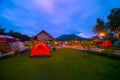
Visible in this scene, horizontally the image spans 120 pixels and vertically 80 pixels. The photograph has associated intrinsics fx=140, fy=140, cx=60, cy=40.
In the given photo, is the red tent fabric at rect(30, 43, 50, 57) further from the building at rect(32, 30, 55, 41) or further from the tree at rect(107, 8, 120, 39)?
the tree at rect(107, 8, 120, 39)

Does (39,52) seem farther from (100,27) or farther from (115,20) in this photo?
(100,27)

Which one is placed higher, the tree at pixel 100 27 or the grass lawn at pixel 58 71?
the tree at pixel 100 27

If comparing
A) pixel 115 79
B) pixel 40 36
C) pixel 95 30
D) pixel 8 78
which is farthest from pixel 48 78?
pixel 95 30

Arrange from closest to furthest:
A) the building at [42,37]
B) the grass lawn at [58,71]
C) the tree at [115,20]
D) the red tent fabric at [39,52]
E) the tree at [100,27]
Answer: the grass lawn at [58,71] < the red tent fabric at [39,52] < the building at [42,37] < the tree at [115,20] < the tree at [100,27]

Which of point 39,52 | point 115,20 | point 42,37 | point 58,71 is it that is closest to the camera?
point 58,71

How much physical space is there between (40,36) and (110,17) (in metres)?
31.3

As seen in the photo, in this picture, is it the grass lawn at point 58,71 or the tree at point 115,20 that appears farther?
the tree at point 115,20

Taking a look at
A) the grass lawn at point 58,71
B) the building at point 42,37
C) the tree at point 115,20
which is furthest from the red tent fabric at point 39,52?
the tree at point 115,20

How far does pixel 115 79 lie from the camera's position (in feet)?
26.0

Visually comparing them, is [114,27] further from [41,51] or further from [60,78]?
[60,78]

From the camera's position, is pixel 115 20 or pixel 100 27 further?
pixel 100 27

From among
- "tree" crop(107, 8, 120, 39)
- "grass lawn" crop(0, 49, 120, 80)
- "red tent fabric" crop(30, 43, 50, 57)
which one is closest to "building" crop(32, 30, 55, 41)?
"red tent fabric" crop(30, 43, 50, 57)

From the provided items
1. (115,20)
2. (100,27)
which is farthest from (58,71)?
(100,27)

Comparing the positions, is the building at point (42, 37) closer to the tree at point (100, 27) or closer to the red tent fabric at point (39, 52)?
the red tent fabric at point (39, 52)
